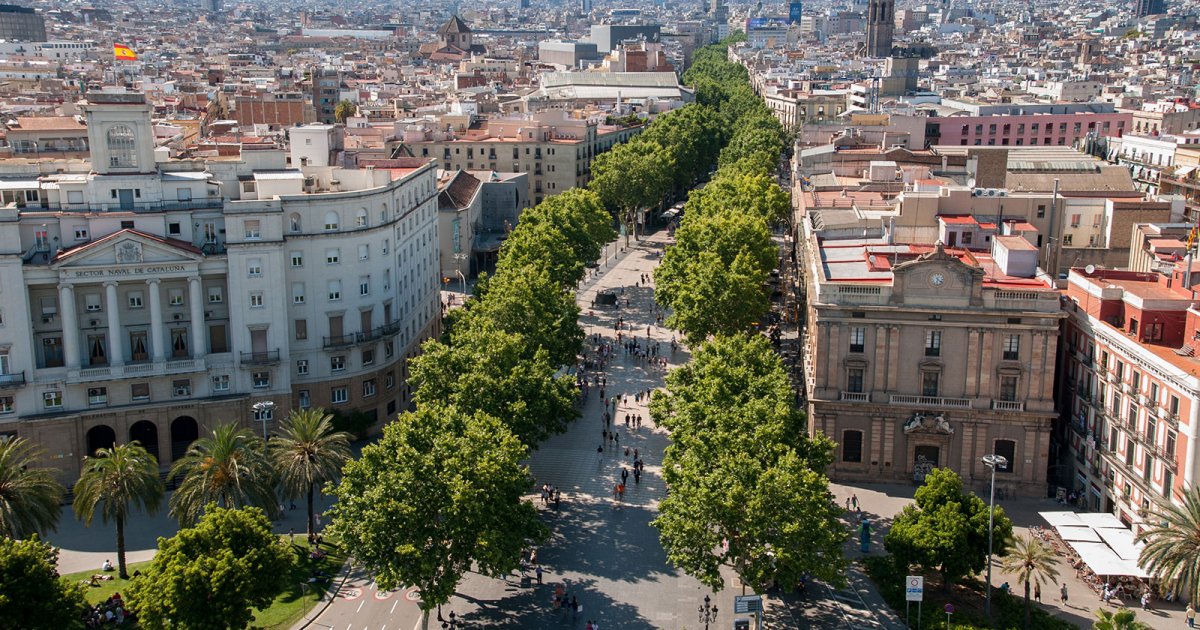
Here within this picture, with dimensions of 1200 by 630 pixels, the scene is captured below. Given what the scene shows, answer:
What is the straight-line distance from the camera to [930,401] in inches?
2822

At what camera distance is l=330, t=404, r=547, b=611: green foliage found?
171 ft

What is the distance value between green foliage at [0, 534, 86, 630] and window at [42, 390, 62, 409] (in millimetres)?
25575

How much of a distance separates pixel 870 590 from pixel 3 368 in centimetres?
5419

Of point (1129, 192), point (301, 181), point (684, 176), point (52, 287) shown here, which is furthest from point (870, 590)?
point (684, 176)

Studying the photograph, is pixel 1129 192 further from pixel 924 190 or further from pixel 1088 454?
pixel 1088 454

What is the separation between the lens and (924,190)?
90.9 m

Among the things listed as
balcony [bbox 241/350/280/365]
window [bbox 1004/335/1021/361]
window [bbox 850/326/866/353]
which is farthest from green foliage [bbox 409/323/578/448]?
window [bbox 1004/335/1021/361]

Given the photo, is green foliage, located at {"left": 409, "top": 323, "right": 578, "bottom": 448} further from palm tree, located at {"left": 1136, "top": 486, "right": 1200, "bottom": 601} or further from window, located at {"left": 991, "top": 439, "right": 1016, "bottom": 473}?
palm tree, located at {"left": 1136, "top": 486, "right": 1200, "bottom": 601}

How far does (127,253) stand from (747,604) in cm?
4528

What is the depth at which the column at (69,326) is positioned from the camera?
70938 millimetres

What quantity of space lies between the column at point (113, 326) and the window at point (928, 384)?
51636 mm

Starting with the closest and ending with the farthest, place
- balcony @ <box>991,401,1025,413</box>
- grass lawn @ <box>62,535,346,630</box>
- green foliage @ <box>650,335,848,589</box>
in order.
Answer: green foliage @ <box>650,335,848,589</box>
grass lawn @ <box>62,535,346,630</box>
balcony @ <box>991,401,1025,413</box>

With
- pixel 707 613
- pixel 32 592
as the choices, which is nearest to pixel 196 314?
pixel 32 592

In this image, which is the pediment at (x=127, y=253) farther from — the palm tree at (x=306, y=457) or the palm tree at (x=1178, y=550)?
the palm tree at (x=1178, y=550)
